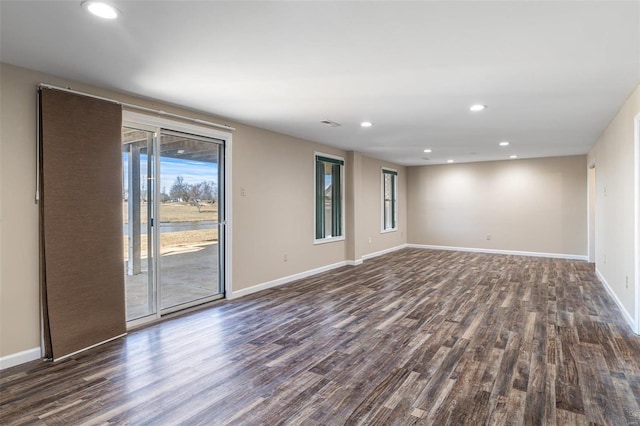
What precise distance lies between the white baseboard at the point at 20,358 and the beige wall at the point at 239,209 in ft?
0.11

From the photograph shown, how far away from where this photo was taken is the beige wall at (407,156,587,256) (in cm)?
801

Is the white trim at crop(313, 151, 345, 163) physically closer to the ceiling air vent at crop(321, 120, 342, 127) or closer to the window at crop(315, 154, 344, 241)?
the window at crop(315, 154, 344, 241)

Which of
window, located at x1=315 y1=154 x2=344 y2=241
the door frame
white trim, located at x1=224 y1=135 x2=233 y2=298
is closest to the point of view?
the door frame

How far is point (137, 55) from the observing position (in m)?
2.60

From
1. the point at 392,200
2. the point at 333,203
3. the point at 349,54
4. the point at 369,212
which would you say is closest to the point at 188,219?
the point at 349,54

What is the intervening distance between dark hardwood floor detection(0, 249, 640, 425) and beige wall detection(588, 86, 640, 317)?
1.50 ft

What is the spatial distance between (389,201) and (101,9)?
8119 mm

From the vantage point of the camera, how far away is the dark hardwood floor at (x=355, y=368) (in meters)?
2.18

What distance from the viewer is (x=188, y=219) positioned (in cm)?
434

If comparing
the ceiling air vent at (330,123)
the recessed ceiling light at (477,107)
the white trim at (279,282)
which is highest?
the ceiling air vent at (330,123)

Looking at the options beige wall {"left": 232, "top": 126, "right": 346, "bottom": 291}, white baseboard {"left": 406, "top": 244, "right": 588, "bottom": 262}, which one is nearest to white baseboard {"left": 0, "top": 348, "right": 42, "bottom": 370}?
beige wall {"left": 232, "top": 126, "right": 346, "bottom": 291}

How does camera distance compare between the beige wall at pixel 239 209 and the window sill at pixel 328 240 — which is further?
the window sill at pixel 328 240

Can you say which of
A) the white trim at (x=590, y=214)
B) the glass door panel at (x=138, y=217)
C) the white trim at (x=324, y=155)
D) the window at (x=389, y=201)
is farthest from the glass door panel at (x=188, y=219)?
the white trim at (x=590, y=214)

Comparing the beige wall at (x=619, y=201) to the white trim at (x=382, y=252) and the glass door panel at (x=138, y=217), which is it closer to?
the white trim at (x=382, y=252)
